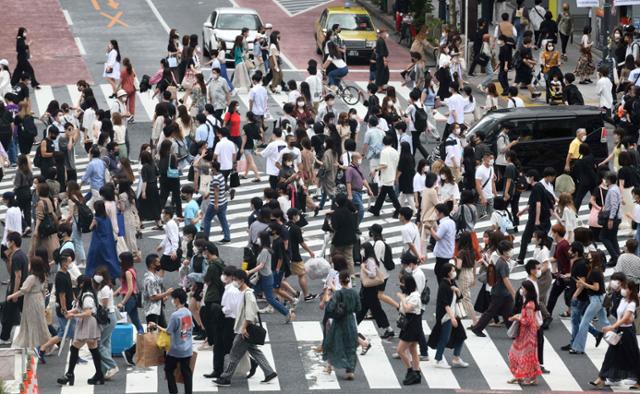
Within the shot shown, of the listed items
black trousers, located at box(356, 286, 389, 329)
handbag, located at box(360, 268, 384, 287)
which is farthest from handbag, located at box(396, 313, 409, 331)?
black trousers, located at box(356, 286, 389, 329)

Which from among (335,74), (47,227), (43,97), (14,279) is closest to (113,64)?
(43,97)

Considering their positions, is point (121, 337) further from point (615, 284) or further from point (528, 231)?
point (528, 231)

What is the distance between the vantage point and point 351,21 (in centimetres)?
4653

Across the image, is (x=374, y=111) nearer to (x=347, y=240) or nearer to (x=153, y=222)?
(x=153, y=222)

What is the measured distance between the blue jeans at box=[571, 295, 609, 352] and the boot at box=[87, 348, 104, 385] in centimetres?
677

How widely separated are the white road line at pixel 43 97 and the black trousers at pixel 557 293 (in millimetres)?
18545

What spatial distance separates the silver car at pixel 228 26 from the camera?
148 ft

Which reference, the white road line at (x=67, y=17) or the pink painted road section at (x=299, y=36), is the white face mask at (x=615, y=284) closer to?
the pink painted road section at (x=299, y=36)

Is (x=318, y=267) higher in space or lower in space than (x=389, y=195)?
higher

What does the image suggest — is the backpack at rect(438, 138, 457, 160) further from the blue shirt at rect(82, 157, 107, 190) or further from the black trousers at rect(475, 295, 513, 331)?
the black trousers at rect(475, 295, 513, 331)

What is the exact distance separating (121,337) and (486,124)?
11713 millimetres

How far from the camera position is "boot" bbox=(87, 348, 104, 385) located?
20.7 m

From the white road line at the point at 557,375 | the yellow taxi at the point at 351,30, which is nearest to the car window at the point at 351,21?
the yellow taxi at the point at 351,30

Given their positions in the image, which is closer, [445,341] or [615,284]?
[615,284]
